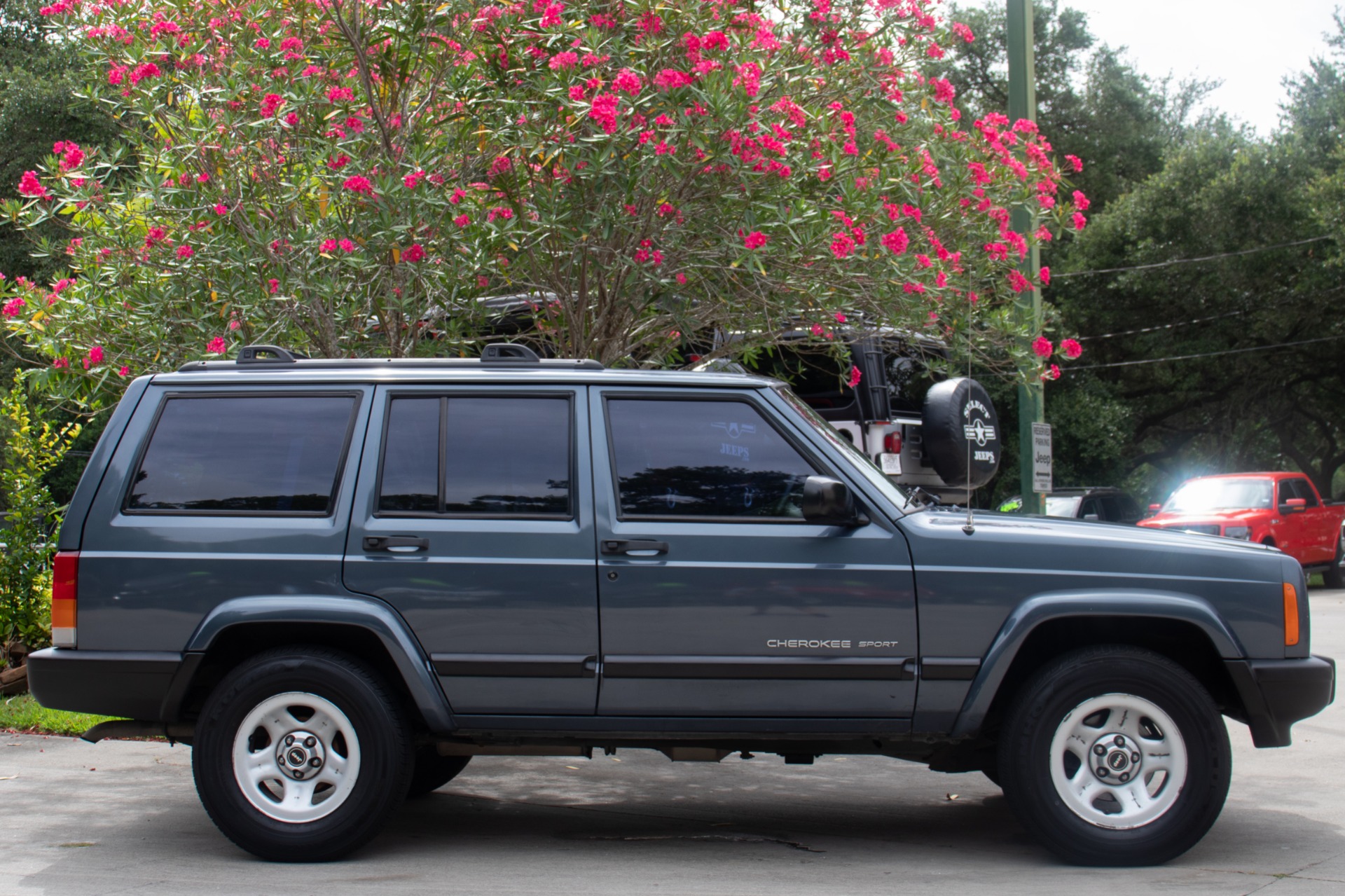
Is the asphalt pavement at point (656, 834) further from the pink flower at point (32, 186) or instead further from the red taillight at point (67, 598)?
the pink flower at point (32, 186)

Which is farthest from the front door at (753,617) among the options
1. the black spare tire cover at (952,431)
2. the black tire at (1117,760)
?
the black spare tire cover at (952,431)

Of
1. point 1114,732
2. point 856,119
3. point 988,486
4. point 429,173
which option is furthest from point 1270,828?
point 988,486

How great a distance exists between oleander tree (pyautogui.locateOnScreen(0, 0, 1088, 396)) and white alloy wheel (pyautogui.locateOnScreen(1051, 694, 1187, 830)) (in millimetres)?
2610

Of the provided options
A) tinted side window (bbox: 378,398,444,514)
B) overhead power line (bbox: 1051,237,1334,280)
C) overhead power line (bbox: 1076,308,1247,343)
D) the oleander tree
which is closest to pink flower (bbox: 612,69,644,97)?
the oleander tree

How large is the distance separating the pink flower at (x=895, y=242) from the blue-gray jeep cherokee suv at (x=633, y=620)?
8.08ft

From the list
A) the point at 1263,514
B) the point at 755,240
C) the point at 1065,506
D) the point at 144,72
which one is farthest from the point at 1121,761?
the point at 1263,514

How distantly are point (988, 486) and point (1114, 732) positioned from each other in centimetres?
2383

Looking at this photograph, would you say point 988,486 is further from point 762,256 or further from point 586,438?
point 586,438

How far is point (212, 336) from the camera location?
748 cm

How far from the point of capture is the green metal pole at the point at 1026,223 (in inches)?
374

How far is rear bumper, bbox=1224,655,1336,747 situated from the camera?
5059 mm

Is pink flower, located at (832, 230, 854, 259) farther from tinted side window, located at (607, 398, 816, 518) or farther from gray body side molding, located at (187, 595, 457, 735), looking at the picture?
gray body side molding, located at (187, 595, 457, 735)

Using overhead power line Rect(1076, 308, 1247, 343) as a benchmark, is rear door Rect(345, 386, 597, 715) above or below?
below

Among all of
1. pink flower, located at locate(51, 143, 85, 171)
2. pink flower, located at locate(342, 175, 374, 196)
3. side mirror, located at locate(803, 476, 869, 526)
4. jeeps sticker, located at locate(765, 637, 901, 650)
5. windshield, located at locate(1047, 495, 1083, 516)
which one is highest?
pink flower, located at locate(51, 143, 85, 171)
